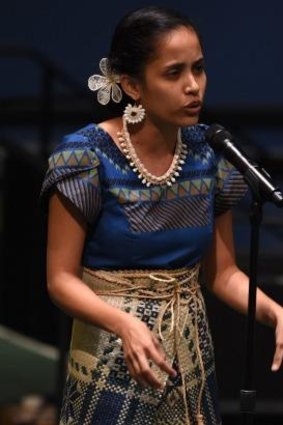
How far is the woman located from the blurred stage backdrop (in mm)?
3268

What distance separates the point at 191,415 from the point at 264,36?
465 cm

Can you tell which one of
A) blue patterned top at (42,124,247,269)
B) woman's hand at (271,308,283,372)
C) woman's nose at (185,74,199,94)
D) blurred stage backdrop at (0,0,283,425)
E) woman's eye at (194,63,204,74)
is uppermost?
woman's eye at (194,63,204,74)

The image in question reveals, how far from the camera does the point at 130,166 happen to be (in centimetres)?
332

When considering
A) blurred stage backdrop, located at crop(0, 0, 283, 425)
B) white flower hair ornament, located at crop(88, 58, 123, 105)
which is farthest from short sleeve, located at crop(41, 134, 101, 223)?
blurred stage backdrop, located at crop(0, 0, 283, 425)

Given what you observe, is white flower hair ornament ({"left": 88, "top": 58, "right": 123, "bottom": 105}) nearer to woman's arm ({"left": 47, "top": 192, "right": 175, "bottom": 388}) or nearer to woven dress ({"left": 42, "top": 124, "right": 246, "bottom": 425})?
woven dress ({"left": 42, "top": 124, "right": 246, "bottom": 425})

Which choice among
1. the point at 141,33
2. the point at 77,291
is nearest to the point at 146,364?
the point at 77,291

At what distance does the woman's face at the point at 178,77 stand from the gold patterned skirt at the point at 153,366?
338 mm

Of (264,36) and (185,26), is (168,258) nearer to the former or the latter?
(185,26)

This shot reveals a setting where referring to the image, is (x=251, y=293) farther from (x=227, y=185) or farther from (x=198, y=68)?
(x=198, y=68)

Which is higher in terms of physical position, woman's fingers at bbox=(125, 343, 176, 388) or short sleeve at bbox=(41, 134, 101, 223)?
short sleeve at bbox=(41, 134, 101, 223)

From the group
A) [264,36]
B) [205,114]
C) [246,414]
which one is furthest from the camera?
[264,36]

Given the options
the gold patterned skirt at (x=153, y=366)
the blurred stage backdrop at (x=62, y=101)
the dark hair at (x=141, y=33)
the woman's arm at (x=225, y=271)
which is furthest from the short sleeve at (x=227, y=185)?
the blurred stage backdrop at (x=62, y=101)

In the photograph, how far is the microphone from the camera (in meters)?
3.15

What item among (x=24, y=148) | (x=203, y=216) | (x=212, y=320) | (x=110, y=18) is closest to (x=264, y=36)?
(x=110, y=18)
